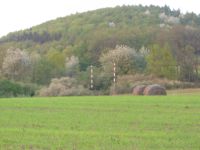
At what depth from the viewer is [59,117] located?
1814cm

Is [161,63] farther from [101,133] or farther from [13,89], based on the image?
[101,133]

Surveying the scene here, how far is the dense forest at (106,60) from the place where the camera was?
53188 millimetres

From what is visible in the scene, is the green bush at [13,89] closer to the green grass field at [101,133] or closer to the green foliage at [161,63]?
the green foliage at [161,63]

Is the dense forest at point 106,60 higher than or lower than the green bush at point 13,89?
higher

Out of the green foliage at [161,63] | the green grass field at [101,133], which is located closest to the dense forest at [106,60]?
the green foliage at [161,63]

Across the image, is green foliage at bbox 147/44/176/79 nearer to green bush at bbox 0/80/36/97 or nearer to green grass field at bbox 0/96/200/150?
green bush at bbox 0/80/36/97

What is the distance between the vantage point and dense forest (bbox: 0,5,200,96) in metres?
53.2

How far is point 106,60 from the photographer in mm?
72000

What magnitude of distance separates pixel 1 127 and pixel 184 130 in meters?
5.48

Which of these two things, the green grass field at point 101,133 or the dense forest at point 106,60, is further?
the dense forest at point 106,60

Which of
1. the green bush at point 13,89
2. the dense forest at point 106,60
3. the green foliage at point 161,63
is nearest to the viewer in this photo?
the green bush at point 13,89

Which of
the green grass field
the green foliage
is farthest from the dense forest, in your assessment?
Answer: the green grass field

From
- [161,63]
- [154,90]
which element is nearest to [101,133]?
[154,90]

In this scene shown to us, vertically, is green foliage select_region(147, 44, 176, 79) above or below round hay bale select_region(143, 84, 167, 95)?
above
